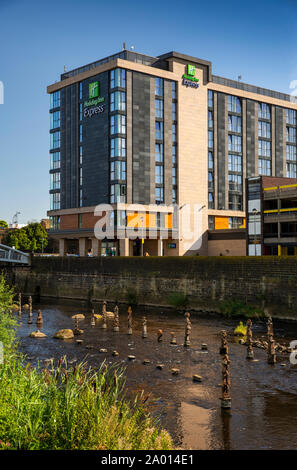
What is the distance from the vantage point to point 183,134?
90812 millimetres

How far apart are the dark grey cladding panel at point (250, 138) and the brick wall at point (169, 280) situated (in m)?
49.7

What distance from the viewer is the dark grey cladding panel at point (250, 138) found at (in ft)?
339

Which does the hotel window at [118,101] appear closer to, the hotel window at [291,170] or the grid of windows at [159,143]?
the grid of windows at [159,143]

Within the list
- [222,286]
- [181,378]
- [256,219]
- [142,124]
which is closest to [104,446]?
[181,378]

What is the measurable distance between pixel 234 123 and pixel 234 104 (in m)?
3.84

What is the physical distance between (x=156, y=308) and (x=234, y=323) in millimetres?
13979

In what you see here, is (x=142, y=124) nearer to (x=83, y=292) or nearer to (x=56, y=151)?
(x=56, y=151)

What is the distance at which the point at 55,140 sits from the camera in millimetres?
96062

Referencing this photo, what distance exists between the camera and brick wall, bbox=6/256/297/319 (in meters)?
44.3

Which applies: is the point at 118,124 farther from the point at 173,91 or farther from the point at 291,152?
the point at 291,152

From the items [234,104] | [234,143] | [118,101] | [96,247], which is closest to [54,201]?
[96,247]

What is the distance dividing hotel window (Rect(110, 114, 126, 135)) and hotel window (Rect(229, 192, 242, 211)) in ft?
96.0

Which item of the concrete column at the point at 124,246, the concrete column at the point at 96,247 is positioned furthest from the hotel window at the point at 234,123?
the concrete column at the point at 96,247

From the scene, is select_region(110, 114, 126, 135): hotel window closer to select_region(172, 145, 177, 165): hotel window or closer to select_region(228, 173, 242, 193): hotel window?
select_region(172, 145, 177, 165): hotel window
